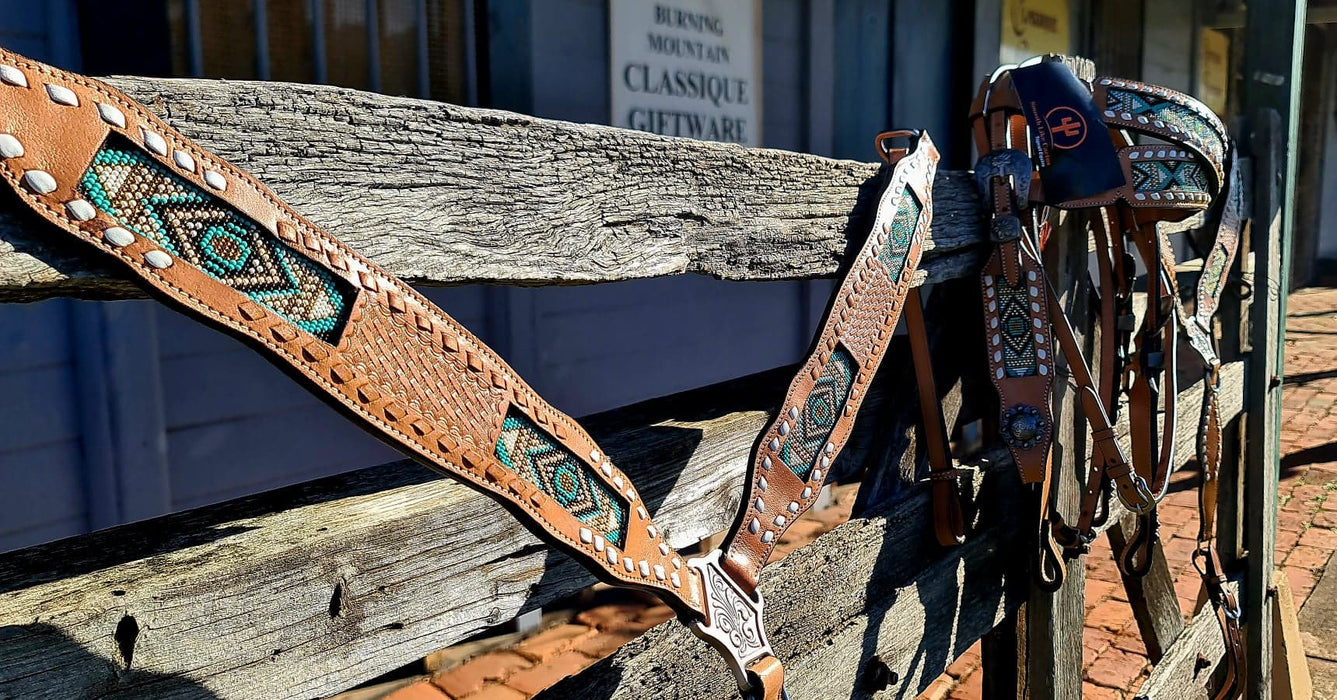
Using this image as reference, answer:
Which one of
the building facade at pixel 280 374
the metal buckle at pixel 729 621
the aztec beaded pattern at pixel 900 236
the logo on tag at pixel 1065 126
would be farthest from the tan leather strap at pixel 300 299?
the building facade at pixel 280 374

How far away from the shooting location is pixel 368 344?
2.58ft

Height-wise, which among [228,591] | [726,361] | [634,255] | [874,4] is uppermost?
[874,4]

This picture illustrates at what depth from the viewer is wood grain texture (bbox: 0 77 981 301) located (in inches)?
28.8

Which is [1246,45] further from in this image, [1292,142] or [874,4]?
[874,4]

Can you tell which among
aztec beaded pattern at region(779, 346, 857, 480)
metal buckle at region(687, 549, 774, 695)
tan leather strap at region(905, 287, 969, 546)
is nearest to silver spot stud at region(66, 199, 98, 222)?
metal buckle at region(687, 549, 774, 695)

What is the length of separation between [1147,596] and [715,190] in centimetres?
199

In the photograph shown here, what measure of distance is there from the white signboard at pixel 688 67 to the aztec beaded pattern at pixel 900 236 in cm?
202

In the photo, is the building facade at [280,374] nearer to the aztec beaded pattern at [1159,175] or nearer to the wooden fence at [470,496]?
the wooden fence at [470,496]

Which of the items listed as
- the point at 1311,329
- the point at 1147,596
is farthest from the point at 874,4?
the point at 1311,329

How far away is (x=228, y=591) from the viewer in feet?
2.82

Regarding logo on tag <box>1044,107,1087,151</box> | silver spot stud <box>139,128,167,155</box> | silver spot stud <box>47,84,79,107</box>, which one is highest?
logo on tag <box>1044,107,1087,151</box>

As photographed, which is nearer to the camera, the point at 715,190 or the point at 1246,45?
the point at 715,190

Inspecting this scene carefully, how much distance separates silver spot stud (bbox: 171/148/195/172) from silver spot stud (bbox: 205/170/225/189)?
1cm

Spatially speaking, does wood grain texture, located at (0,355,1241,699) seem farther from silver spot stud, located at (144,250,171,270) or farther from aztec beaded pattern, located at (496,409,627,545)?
silver spot stud, located at (144,250,171,270)
